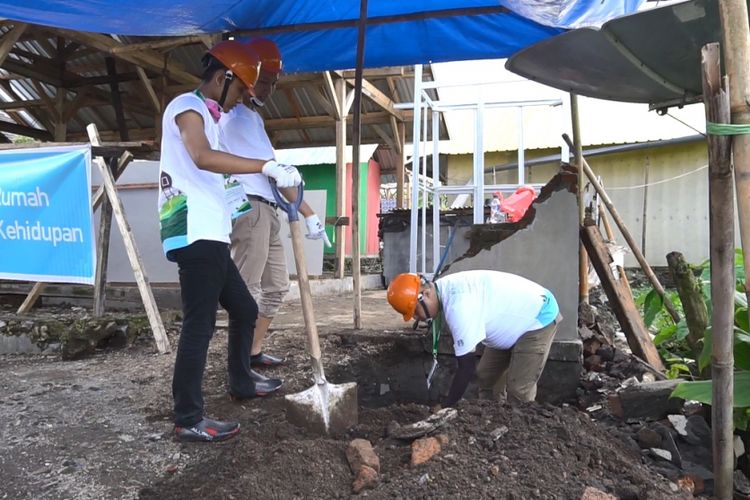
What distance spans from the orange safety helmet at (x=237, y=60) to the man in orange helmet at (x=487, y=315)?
1301mm

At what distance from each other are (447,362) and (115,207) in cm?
276

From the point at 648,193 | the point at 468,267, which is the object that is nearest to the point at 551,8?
the point at 468,267

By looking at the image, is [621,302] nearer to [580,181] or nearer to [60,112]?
[580,181]

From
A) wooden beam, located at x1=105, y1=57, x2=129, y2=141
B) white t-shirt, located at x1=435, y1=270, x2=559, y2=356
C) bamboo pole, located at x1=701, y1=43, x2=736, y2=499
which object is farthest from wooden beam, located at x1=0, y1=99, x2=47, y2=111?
bamboo pole, located at x1=701, y1=43, x2=736, y2=499

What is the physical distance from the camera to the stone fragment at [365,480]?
Result: 6.68 feet

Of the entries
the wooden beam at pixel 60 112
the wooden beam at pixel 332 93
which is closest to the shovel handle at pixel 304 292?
the wooden beam at pixel 332 93

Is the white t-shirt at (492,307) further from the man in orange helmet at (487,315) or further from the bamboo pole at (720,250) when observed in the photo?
the bamboo pole at (720,250)

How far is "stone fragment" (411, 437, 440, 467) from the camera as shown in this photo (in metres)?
2.15

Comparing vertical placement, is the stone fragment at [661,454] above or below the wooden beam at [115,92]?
below

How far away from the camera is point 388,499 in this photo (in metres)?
1.90

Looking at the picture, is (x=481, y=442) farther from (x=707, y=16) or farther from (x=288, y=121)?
(x=288, y=121)

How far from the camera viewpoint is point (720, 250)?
1.88 meters

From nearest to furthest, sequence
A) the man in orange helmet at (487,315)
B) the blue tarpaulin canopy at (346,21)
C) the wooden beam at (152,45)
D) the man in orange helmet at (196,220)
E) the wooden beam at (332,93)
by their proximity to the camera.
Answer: the man in orange helmet at (196,220) < the man in orange helmet at (487,315) < the blue tarpaulin canopy at (346,21) < the wooden beam at (152,45) < the wooden beam at (332,93)

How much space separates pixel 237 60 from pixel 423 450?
75.2 inches
